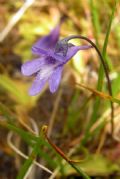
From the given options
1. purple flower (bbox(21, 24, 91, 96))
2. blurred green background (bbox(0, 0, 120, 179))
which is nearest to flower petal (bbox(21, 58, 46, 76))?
purple flower (bbox(21, 24, 91, 96))

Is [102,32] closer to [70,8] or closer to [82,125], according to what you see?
[70,8]

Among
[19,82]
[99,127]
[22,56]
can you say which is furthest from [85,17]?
[99,127]

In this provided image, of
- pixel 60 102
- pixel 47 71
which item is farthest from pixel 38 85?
pixel 60 102

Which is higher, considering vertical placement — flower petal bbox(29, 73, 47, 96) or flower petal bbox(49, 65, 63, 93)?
flower petal bbox(49, 65, 63, 93)

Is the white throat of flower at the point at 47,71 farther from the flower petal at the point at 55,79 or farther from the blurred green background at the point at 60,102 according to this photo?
the blurred green background at the point at 60,102

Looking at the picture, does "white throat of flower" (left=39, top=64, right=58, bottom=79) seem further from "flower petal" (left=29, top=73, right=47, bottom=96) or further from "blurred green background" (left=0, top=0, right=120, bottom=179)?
"blurred green background" (left=0, top=0, right=120, bottom=179)

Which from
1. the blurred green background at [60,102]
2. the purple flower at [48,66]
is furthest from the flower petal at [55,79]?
the blurred green background at [60,102]
